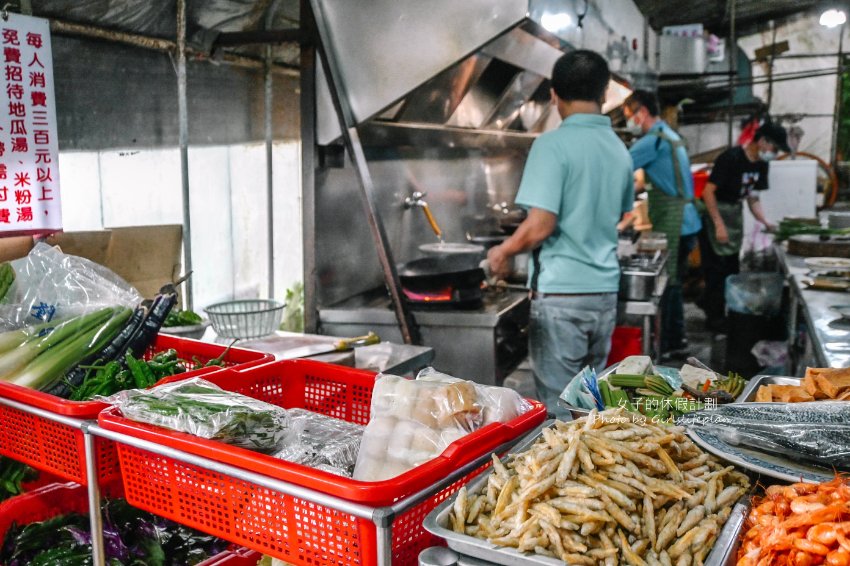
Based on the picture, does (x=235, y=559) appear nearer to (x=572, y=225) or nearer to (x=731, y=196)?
(x=572, y=225)

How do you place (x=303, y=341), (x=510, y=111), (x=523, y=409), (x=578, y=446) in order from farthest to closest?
(x=510, y=111), (x=303, y=341), (x=523, y=409), (x=578, y=446)

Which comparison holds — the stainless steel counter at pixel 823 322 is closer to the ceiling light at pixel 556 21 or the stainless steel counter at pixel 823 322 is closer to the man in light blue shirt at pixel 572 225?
the man in light blue shirt at pixel 572 225

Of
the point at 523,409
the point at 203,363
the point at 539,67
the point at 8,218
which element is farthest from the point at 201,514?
the point at 539,67

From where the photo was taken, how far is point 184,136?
12.4 feet

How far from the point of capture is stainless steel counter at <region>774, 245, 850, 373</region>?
300 centimetres

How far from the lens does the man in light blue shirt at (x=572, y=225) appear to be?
3.31 m

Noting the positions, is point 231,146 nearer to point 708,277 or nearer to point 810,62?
point 708,277

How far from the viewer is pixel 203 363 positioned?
2531mm

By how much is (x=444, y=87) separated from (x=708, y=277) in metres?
5.02

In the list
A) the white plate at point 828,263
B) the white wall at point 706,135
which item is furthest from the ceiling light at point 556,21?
the white wall at point 706,135

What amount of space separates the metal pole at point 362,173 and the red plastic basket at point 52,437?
1.66 m

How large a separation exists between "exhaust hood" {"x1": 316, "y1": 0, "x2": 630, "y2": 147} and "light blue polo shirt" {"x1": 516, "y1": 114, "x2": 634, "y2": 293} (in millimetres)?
711

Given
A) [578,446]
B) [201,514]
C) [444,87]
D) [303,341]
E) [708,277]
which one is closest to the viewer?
[578,446]

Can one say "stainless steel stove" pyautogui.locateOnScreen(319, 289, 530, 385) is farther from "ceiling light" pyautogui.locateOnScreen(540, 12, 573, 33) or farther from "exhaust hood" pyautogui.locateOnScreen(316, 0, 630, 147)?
"ceiling light" pyautogui.locateOnScreen(540, 12, 573, 33)
